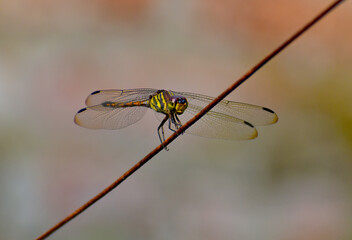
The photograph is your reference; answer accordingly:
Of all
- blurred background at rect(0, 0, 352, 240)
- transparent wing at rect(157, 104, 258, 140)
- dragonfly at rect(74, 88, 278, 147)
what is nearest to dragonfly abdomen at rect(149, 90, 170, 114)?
dragonfly at rect(74, 88, 278, 147)

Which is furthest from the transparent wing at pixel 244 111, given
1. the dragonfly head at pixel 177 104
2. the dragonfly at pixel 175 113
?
the dragonfly head at pixel 177 104

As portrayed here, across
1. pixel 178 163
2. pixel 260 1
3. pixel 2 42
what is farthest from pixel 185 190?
pixel 2 42

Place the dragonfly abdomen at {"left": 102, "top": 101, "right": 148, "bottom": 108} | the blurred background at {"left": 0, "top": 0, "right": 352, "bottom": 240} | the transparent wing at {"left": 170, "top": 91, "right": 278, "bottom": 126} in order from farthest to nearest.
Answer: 1. the blurred background at {"left": 0, "top": 0, "right": 352, "bottom": 240}
2. the dragonfly abdomen at {"left": 102, "top": 101, "right": 148, "bottom": 108}
3. the transparent wing at {"left": 170, "top": 91, "right": 278, "bottom": 126}

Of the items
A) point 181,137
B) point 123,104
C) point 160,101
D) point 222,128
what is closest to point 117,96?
point 123,104

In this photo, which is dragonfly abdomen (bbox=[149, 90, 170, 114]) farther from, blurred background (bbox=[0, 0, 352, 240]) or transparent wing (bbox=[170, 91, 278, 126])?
blurred background (bbox=[0, 0, 352, 240])

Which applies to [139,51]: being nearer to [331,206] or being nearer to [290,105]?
[290,105]

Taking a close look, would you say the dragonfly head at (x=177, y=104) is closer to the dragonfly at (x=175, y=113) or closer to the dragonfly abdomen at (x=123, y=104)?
the dragonfly at (x=175, y=113)
